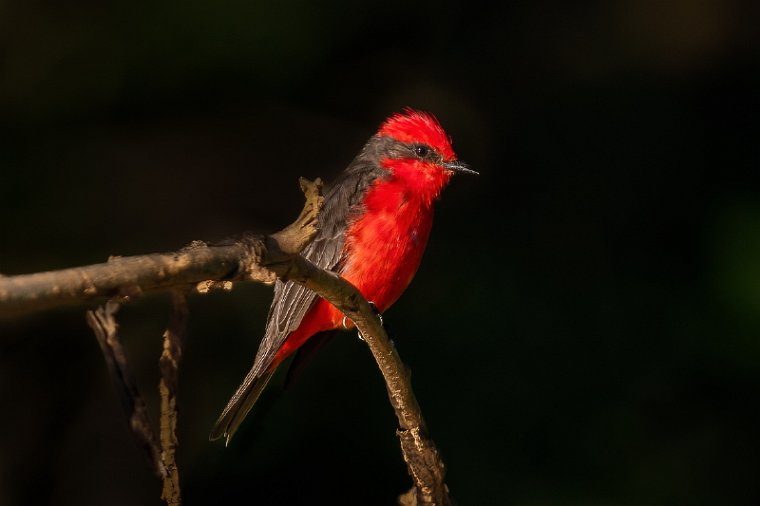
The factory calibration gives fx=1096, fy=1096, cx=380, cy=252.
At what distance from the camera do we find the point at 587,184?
4.63 m

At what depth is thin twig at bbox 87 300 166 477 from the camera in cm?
130

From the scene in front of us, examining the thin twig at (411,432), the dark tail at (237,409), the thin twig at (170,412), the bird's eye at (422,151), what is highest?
the bird's eye at (422,151)

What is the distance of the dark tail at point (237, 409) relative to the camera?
314cm

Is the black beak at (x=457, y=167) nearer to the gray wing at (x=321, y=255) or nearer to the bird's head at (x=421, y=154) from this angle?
the bird's head at (x=421, y=154)

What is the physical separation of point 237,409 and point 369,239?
0.66m

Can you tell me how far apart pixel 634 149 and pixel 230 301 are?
1.82 metres

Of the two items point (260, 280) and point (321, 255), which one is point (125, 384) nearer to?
point (260, 280)

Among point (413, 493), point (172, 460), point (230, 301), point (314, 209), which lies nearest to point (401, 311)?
point (230, 301)

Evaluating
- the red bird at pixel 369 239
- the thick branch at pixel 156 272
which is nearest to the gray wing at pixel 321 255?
the red bird at pixel 369 239

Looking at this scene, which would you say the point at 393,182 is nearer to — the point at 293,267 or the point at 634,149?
Answer: the point at 634,149

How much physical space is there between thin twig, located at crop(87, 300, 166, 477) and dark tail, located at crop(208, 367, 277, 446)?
1.81 meters

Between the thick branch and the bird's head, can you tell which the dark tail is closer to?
the bird's head

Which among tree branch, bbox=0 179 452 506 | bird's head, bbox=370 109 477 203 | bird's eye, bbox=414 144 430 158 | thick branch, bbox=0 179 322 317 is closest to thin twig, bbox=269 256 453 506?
tree branch, bbox=0 179 452 506

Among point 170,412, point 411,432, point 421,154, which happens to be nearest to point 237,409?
point 411,432
